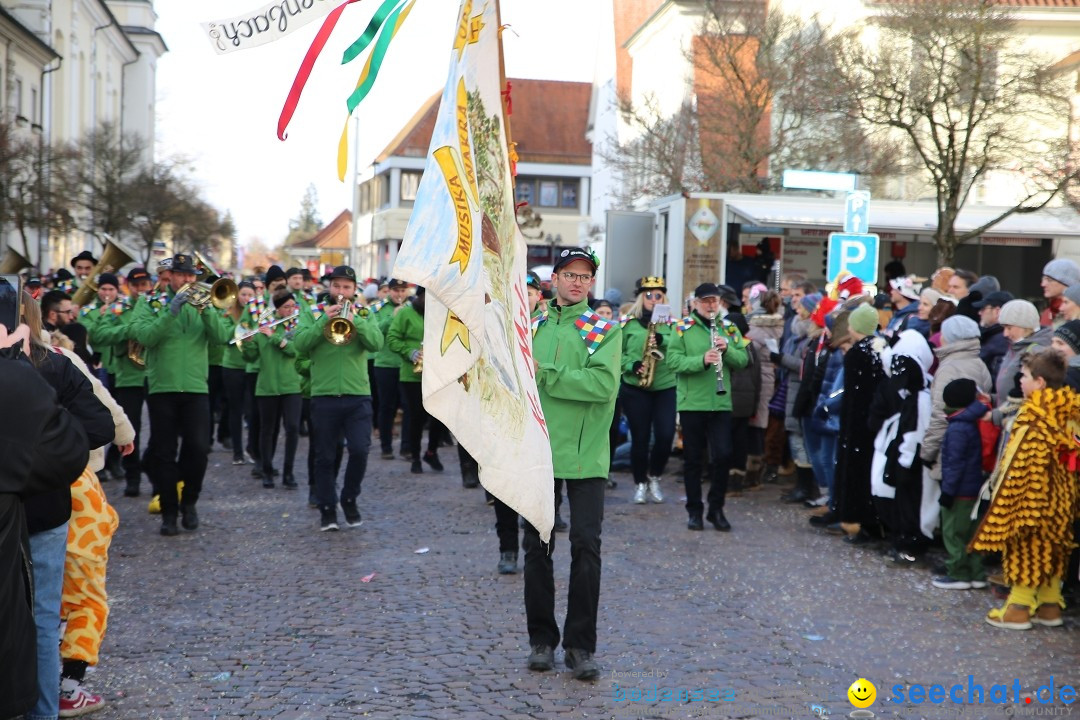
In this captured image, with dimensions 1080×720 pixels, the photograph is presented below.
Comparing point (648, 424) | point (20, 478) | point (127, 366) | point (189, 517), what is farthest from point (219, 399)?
point (20, 478)

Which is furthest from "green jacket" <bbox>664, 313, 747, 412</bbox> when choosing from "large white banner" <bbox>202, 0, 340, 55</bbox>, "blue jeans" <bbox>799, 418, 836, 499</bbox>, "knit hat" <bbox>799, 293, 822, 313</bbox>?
"large white banner" <bbox>202, 0, 340, 55</bbox>

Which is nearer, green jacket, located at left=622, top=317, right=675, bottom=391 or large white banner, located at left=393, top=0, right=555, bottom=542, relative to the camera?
large white banner, located at left=393, top=0, right=555, bottom=542

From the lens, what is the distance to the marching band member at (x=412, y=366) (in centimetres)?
1373

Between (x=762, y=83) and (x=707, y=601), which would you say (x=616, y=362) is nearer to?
(x=707, y=601)

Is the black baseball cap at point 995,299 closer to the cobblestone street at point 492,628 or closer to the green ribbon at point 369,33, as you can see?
the cobblestone street at point 492,628

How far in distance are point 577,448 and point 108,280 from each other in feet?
27.4

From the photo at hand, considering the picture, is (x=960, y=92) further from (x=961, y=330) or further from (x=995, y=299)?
(x=961, y=330)

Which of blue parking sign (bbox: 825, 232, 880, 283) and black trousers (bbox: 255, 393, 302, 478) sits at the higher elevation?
blue parking sign (bbox: 825, 232, 880, 283)

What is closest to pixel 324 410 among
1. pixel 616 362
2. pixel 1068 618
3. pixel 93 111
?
pixel 616 362

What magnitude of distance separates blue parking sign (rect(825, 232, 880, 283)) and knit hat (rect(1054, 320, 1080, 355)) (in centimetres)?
A: 518

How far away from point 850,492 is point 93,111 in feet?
162

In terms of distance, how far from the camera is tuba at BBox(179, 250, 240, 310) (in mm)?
9898

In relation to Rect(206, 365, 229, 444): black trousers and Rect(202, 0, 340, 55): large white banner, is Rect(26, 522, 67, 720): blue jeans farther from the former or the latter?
Rect(206, 365, 229, 444): black trousers

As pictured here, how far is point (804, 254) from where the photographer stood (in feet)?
74.7
